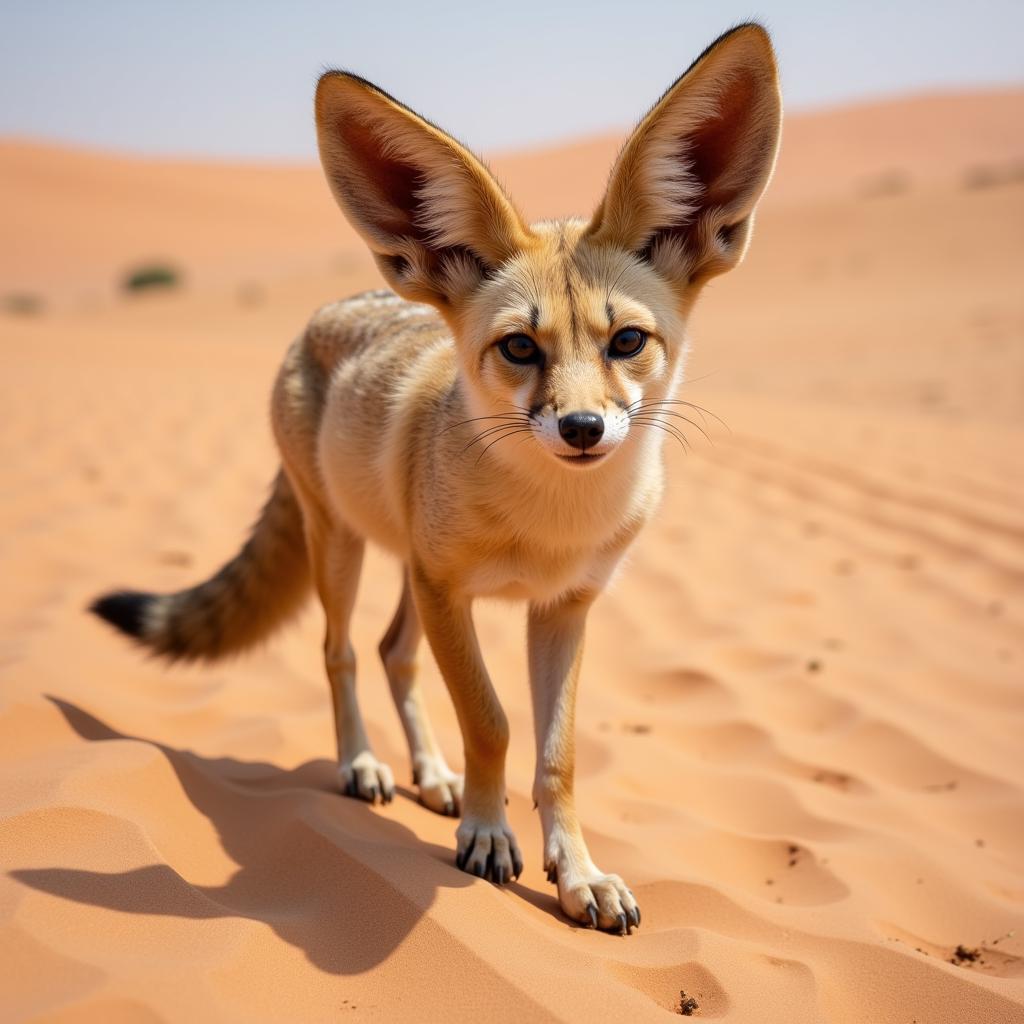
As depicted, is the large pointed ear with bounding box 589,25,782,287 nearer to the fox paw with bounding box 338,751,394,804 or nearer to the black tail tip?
the fox paw with bounding box 338,751,394,804

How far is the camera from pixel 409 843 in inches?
104

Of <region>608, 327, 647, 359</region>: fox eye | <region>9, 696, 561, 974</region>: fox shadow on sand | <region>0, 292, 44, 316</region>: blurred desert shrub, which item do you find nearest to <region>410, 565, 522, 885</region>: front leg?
<region>9, 696, 561, 974</region>: fox shadow on sand

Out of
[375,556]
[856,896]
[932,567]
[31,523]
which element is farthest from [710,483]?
[856,896]

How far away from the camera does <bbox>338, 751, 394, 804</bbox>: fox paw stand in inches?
118

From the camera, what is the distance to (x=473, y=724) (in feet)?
8.61

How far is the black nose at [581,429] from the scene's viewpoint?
2.26 m

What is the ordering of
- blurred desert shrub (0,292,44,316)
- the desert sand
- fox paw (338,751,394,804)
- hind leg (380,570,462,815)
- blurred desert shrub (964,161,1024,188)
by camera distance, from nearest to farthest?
the desert sand
fox paw (338,751,394,804)
hind leg (380,570,462,815)
blurred desert shrub (0,292,44,316)
blurred desert shrub (964,161,1024,188)

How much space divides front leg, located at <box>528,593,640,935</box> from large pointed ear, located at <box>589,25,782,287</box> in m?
0.99

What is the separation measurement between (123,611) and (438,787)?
46.3 inches

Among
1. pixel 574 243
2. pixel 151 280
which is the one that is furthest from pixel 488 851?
pixel 151 280

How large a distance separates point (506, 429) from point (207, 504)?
144 inches

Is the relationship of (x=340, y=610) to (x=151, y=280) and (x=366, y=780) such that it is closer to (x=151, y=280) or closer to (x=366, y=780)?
(x=366, y=780)

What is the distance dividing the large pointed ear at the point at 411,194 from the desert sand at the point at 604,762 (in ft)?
2.38

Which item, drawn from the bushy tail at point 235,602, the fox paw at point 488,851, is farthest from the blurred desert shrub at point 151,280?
the fox paw at point 488,851
